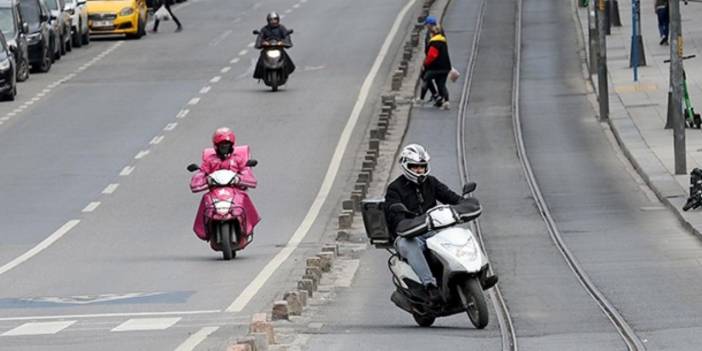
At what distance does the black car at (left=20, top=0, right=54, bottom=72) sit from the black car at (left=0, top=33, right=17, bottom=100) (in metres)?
4.27

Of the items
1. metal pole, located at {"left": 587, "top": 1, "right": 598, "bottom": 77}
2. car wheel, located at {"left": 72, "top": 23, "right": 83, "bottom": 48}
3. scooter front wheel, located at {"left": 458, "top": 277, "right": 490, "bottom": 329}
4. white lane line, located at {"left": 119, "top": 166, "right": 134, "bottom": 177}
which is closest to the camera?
scooter front wheel, located at {"left": 458, "top": 277, "right": 490, "bottom": 329}

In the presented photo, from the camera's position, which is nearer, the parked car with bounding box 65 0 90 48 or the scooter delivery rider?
the scooter delivery rider

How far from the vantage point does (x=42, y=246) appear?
25.2 meters

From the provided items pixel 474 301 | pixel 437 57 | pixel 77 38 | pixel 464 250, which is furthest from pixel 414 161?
pixel 77 38

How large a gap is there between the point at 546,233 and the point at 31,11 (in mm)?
25924

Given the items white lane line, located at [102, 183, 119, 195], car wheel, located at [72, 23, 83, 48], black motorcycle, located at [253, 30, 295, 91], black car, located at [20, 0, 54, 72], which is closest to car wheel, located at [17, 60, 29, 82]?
black car, located at [20, 0, 54, 72]

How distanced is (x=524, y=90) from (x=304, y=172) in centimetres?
1190

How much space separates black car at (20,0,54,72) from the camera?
47.6m

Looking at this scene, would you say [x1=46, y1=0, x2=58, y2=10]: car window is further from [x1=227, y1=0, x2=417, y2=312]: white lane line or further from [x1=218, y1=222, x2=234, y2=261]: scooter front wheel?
[x1=218, y1=222, x2=234, y2=261]: scooter front wheel

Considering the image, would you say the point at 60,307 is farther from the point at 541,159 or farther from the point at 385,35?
the point at 385,35

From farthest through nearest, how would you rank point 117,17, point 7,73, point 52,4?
point 117,17, point 52,4, point 7,73

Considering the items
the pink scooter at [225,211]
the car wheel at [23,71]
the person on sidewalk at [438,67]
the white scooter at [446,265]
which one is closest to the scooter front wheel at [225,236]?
the pink scooter at [225,211]

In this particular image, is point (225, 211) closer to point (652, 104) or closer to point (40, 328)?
point (40, 328)

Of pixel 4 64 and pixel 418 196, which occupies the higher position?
pixel 418 196
